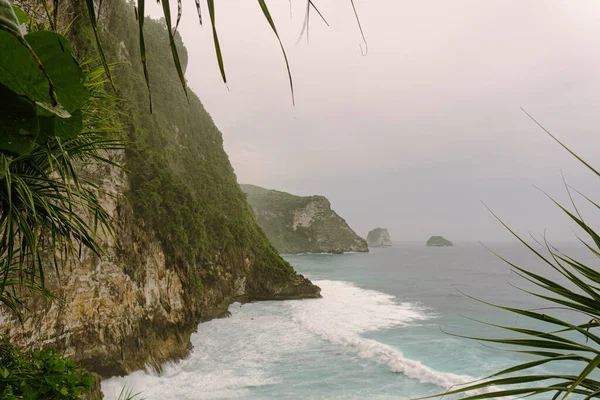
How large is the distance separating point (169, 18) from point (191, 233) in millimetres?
15040

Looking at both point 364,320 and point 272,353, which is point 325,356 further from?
point 364,320

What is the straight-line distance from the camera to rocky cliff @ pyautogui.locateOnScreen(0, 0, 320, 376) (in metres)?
8.03

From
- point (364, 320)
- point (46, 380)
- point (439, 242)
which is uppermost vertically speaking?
point (46, 380)

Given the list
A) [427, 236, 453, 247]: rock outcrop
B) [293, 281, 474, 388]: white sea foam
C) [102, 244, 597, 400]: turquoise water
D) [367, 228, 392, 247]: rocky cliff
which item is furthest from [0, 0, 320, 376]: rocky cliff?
[427, 236, 453, 247]: rock outcrop

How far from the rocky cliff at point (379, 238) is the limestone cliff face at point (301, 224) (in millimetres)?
76537

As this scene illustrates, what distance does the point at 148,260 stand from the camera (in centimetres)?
1101

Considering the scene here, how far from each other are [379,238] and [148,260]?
496 ft

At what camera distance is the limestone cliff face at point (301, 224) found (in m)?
78.9

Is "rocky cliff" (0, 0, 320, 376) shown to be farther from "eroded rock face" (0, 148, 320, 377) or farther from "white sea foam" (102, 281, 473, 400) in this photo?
"white sea foam" (102, 281, 473, 400)

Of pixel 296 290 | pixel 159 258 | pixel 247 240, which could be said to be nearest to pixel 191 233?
pixel 159 258

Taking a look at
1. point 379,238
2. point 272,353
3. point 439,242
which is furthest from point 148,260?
point 439,242

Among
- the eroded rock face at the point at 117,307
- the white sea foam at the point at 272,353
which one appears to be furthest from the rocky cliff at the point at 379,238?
the eroded rock face at the point at 117,307

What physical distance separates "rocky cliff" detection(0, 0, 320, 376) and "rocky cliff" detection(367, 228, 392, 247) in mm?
136922

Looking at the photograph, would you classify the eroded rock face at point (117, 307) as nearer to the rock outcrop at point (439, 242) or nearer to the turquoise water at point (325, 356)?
the turquoise water at point (325, 356)
